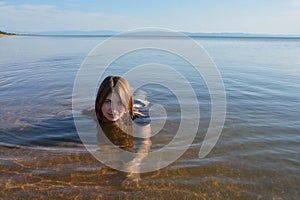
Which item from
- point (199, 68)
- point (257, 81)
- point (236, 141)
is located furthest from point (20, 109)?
point (199, 68)

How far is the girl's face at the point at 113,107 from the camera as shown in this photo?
484cm

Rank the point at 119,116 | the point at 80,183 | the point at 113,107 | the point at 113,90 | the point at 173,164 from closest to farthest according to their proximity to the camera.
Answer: the point at 80,183
the point at 173,164
the point at 113,90
the point at 113,107
the point at 119,116

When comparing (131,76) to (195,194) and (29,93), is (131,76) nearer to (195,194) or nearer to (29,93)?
(29,93)

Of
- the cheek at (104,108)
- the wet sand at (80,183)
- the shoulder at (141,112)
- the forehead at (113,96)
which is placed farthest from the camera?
the shoulder at (141,112)

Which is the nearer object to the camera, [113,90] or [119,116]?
[113,90]

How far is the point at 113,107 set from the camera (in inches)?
194

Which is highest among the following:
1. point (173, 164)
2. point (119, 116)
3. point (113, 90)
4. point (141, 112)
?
point (113, 90)

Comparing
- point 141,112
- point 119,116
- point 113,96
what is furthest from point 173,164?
point 141,112

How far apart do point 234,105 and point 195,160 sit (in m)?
3.86

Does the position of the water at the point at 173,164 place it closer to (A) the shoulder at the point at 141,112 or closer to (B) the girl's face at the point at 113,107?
(A) the shoulder at the point at 141,112

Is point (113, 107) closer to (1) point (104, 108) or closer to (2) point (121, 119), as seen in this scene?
(1) point (104, 108)

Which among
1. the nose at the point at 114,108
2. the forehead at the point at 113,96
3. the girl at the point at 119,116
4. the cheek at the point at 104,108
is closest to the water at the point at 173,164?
the girl at the point at 119,116

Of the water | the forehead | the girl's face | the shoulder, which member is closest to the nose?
the girl's face

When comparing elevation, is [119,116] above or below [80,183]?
above
